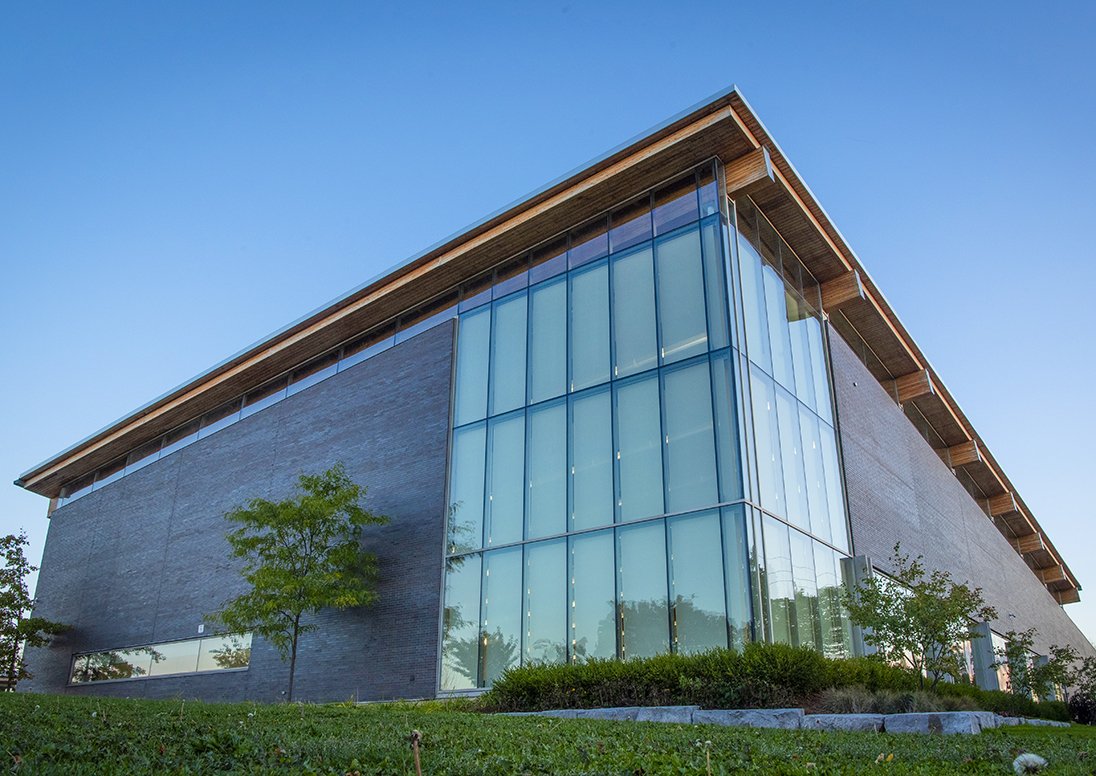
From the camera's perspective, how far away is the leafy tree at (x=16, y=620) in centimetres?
3011

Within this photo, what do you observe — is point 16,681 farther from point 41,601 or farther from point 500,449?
point 500,449

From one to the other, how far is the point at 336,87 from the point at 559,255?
22.7 ft

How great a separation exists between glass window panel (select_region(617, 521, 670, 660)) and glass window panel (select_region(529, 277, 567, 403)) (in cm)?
413

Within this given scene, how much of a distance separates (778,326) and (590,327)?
4299 mm

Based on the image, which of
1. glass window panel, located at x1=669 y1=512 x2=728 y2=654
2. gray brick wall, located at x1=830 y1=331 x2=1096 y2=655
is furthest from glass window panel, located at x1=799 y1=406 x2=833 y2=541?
glass window panel, located at x1=669 y1=512 x2=728 y2=654

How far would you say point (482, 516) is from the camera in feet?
66.1

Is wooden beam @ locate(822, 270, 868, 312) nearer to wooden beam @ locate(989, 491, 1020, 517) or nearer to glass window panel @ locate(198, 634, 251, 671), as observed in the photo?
glass window panel @ locate(198, 634, 251, 671)

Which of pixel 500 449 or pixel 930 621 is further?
pixel 500 449

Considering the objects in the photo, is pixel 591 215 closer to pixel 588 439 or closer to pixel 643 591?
pixel 588 439

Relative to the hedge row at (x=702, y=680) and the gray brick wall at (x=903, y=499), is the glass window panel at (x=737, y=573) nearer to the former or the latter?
the hedge row at (x=702, y=680)

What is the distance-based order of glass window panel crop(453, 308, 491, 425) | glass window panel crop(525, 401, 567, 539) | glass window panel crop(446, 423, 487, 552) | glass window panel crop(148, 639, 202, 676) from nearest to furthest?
glass window panel crop(525, 401, 567, 539) → glass window panel crop(446, 423, 487, 552) → glass window panel crop(453, 308, 491, 425) → glass window panel crop(148, 639, 202, 676)

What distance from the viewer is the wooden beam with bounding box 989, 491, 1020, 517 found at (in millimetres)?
40688

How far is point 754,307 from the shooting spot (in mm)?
18828

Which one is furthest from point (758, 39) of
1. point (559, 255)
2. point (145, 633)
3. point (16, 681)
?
point (16, 681)
